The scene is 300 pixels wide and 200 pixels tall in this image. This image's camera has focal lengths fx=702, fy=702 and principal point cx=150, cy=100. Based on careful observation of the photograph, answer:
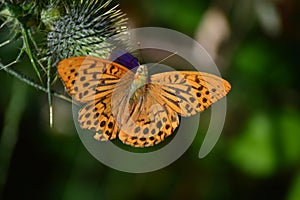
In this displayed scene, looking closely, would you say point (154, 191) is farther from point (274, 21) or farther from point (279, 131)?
point (274, 21)

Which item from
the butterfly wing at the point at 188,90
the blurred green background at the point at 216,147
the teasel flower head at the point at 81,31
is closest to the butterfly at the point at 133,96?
the butterfly wing at the point at 188,90

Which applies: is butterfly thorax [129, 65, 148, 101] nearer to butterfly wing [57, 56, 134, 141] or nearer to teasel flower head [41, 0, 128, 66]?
butterfly wing [57, 56, 134, 141]

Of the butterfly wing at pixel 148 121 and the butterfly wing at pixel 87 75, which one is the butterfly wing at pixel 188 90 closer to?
the butterfly wing at pixel 148 121

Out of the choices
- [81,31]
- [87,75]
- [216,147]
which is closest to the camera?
[87,75]

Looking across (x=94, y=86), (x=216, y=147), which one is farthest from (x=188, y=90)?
(x=216, y=147)

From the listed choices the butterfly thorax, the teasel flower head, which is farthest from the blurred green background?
the butterfly thorax

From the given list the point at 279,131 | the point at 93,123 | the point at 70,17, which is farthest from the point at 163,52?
the point at 93,123

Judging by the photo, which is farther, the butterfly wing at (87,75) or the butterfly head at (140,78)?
the butterfly head at (140,78)

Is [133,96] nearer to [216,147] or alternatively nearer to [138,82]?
[138,82]
